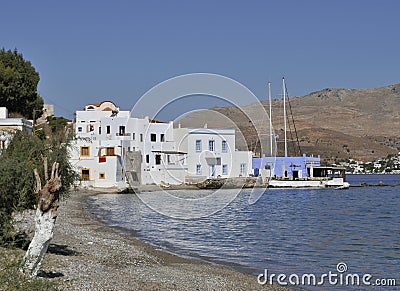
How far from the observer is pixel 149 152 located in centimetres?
6375

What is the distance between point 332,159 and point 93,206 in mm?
122314

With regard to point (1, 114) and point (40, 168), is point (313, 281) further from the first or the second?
point (1, 114)

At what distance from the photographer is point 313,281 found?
1570cm

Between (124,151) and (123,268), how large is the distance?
45172mm

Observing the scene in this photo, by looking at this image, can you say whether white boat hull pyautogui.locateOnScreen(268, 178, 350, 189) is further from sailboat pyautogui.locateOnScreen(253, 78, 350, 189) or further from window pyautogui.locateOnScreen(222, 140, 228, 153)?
window pyautogui.locateOnScreen(222, 140, 228, 153)

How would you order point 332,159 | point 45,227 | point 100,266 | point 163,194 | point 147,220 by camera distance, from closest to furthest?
point 45,227 < point 100,266 < point 147,220 < point 163,194 < point 332,159

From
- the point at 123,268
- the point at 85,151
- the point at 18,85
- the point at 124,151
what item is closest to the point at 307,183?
the point at 124,151

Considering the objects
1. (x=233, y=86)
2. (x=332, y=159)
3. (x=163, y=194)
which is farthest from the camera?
(x=332, y=159)

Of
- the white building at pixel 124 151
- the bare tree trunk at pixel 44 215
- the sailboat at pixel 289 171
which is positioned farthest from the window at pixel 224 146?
the bare tree trunk at pixel 44 215

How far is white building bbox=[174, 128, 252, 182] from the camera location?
6694 centimetres

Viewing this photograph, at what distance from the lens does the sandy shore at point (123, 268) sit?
12.4 m

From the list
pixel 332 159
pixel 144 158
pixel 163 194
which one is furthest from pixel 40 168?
pixel 332 159

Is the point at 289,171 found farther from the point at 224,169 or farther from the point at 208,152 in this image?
the point at 208,152
